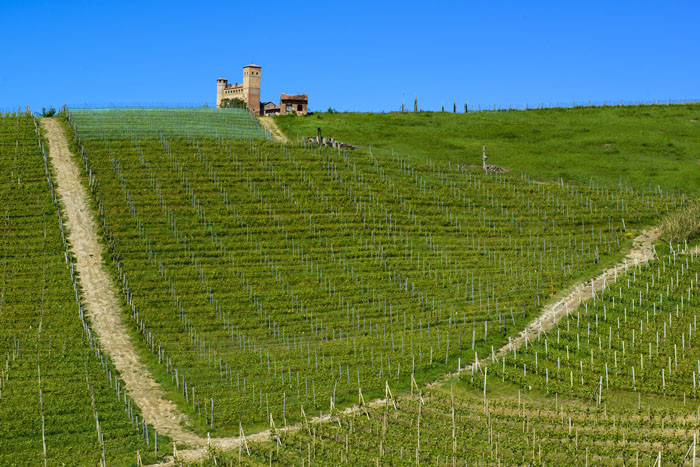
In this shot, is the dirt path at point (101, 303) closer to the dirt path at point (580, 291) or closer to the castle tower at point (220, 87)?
the dirt path at point (580, 291)

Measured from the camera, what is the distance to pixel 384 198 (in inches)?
2333

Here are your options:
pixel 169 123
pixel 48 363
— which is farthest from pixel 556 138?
pixel 48 363

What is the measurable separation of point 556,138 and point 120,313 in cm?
5866

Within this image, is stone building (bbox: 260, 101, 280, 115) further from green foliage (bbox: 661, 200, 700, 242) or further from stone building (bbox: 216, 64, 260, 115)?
green foliage (bbox: 661, 200, 700, 242)

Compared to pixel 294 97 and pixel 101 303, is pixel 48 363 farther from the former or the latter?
pixel 294 97

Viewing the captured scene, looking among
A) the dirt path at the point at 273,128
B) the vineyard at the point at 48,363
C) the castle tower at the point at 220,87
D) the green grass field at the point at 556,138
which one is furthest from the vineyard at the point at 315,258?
the castle tower at the point at 220,87

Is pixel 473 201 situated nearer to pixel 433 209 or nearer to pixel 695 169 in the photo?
pixel 433 209

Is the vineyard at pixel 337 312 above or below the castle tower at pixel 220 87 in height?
below

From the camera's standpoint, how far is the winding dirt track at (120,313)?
28.6 m

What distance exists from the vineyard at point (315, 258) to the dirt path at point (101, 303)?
820 mm

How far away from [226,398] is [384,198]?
3068 centimetres

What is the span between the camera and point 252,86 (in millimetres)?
112625

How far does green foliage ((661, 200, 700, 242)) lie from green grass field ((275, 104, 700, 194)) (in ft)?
48.0

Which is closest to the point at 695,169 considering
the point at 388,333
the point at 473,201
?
the point at 473,201
